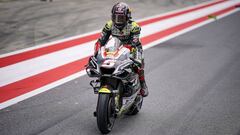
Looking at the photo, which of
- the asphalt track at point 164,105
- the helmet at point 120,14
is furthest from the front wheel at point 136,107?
the helmet at point 120,14

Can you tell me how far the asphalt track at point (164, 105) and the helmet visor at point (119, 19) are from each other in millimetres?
1703

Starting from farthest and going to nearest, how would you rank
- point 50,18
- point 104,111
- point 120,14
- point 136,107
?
point 50,18
point 136,107
point 120,14
point 104,111

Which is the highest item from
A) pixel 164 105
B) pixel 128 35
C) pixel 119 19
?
pixel 119 19

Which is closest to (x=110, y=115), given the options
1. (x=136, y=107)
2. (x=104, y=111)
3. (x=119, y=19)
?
(x=104, y=111)

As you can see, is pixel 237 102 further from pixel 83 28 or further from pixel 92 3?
pixel 92 3

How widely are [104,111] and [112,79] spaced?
1.92 feet

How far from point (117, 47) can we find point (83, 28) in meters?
10.4

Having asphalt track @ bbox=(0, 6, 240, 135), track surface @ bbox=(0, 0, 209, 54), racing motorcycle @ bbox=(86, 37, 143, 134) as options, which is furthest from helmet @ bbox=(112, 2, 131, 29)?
track surface @ bbox=(0, 0, 209, 54)

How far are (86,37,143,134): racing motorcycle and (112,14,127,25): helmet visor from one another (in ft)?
0.91

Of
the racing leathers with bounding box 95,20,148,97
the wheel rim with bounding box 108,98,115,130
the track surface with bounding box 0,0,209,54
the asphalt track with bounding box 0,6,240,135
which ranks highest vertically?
the racing leathers with bounding box 95,20,148,97

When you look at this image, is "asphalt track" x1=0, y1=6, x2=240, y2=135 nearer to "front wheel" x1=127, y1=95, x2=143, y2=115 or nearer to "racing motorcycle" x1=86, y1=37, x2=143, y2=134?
"front wheel" x1=127, y1=95, x2=143, y2=115

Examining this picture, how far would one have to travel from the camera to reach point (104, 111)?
20.9 feet

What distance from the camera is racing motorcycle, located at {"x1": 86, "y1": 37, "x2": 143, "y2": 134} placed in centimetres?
643

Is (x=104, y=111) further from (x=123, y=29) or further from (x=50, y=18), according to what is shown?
(x=50, y=18)
